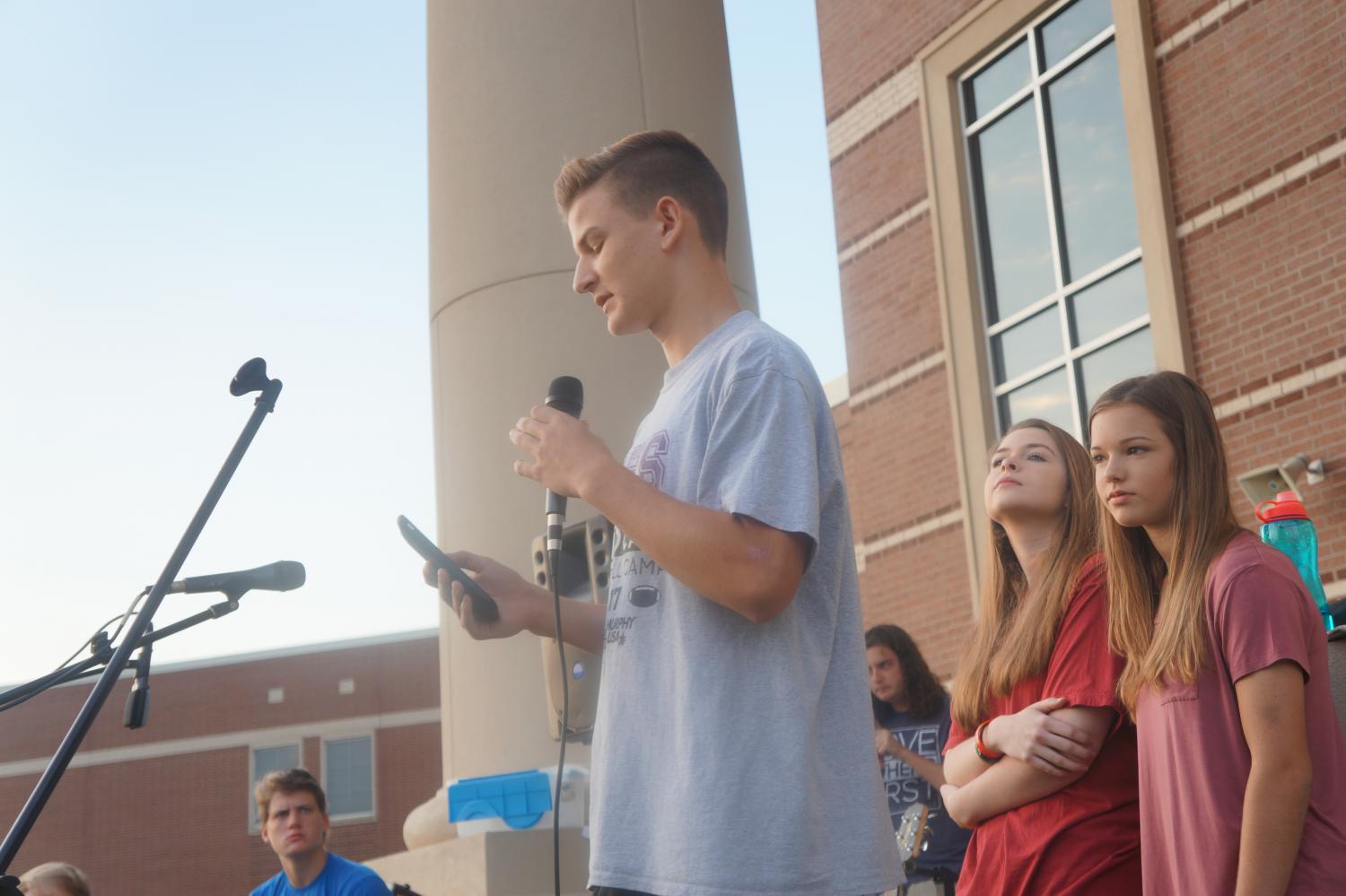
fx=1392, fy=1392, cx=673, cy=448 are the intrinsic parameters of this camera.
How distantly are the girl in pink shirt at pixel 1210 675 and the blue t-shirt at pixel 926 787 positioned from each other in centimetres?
258

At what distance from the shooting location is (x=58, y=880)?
6762mm

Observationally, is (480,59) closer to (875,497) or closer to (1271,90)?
(1271,90)

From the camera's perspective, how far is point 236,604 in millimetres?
3031

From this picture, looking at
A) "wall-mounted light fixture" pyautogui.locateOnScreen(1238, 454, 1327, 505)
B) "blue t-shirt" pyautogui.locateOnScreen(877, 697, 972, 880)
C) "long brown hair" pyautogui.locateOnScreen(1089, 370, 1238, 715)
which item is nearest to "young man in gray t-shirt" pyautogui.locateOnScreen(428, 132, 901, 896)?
"long brown hair" pyautogui.locateOnScreen(1089, 370, 1238, 715)

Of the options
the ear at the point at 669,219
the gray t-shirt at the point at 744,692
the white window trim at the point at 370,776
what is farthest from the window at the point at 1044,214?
the white window trim at the point at 370,776

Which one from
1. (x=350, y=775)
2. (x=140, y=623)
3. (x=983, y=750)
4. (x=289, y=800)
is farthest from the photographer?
(x=350, y=775)

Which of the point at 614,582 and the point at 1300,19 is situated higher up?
the point at 1300,19

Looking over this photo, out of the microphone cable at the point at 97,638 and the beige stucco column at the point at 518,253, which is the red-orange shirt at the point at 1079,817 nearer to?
the microphone cable at the point at 97,638

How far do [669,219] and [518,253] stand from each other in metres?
4.80

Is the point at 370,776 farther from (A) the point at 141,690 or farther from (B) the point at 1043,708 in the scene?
(B) the point at 1043,708

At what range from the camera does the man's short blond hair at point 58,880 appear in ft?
22.0

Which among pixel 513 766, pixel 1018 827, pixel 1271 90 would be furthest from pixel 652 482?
pixel 1271 90

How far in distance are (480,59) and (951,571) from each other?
626cm

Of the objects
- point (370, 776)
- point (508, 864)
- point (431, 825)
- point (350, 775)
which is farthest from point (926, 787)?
point (350, 775)
